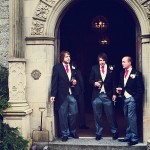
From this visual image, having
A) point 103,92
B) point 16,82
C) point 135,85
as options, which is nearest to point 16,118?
point 16,82

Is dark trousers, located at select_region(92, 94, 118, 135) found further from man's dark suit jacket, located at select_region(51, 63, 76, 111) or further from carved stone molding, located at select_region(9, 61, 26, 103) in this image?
carved stone molding, located at select_region(9, 61, 26, 103)

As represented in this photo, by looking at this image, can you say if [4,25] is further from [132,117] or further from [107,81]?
[132,117]

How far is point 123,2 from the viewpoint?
9727 millimetres

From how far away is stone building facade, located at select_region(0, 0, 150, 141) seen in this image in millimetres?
9281

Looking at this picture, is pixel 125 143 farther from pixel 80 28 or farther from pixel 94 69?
pixel 80 28

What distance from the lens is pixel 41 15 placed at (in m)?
9.57

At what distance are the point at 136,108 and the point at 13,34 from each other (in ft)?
11.5

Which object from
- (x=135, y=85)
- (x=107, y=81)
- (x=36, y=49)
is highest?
(x=36, y=49)

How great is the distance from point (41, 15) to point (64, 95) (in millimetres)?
2071

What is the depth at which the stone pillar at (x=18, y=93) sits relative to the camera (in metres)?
9.01

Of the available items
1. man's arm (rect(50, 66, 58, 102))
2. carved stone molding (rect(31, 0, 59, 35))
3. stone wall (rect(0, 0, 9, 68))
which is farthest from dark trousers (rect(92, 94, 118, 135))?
stone wall (rect(0, 0, 9, 68))

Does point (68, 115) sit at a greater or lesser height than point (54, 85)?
lesser

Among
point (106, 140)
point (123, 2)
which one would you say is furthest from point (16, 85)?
point (123, 2)

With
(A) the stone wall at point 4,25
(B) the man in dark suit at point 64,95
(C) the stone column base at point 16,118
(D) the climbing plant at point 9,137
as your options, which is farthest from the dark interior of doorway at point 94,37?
(D) the climbing plant at point 9,137
